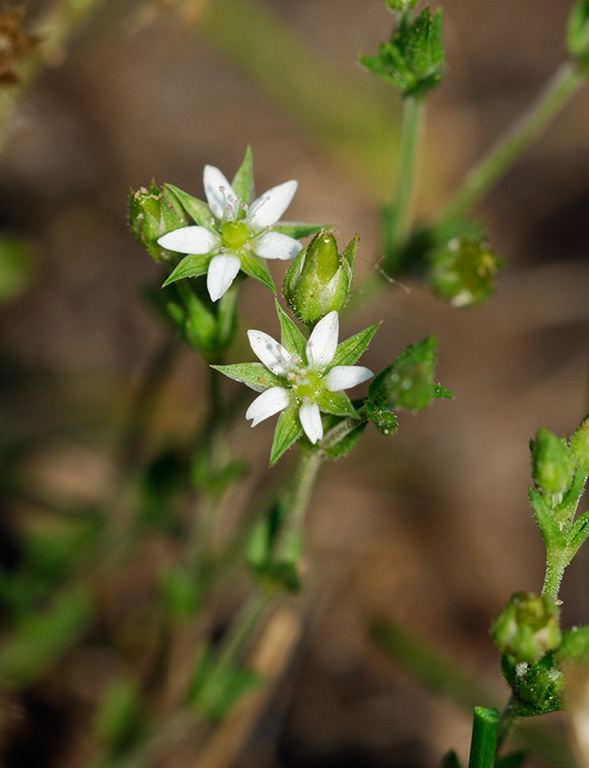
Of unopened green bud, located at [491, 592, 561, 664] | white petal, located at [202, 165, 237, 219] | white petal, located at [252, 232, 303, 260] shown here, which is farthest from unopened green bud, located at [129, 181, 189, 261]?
unopened green bud, located at [491, 592, 561, 664]

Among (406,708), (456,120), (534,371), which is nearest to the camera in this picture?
(406,708)

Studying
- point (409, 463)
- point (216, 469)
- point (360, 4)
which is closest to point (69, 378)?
point (216, 469)

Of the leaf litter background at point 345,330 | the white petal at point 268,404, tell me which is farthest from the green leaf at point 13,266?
the white petal at point 268,404

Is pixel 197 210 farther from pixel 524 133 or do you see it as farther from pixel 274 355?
pixel 524 133

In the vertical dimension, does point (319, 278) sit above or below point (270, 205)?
below

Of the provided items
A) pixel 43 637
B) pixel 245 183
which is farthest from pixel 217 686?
pixel 245 183

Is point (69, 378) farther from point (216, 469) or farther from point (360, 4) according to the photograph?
point (360, 4)
